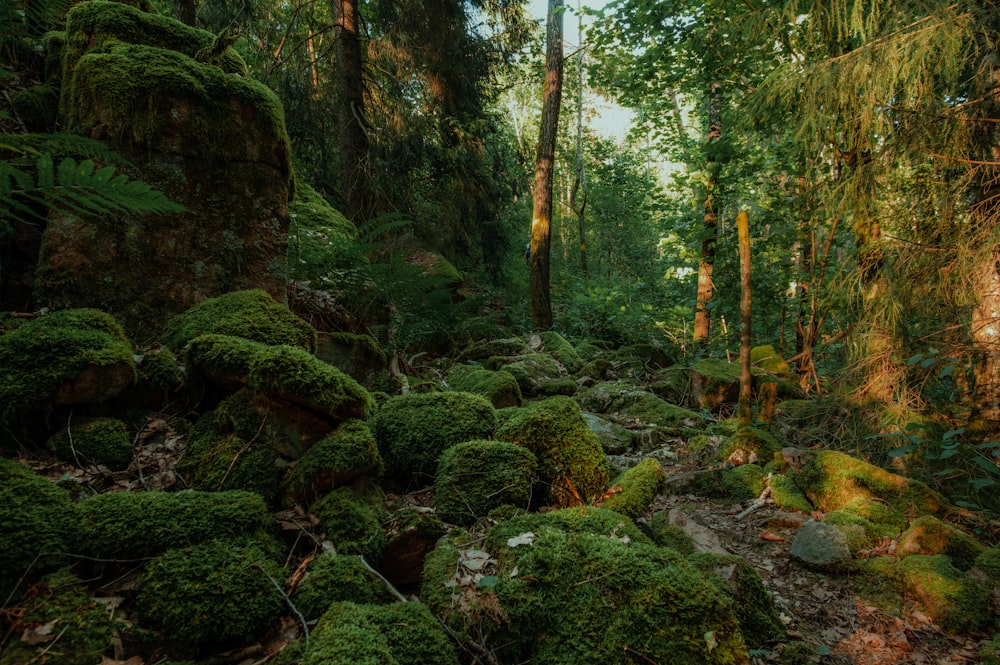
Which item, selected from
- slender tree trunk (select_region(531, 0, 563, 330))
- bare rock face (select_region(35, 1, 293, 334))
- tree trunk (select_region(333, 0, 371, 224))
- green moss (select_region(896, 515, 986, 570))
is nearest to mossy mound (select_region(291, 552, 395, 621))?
bare rock face (select_region(35, 1, 293, 334))

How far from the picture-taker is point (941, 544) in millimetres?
3223

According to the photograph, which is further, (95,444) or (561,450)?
(561,450)

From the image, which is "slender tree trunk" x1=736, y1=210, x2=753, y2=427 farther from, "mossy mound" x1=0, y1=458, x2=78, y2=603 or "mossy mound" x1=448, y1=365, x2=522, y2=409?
"mossy mound" x1=0, y1=458, x2=78, y2=603

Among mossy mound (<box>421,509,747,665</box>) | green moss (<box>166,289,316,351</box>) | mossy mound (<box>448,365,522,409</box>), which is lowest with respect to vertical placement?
mossy mound (<box>421,509,747,665</box>)

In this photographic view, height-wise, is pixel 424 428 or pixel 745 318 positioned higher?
pixel 745 318

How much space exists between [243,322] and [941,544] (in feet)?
16.5

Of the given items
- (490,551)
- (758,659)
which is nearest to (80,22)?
(490,551)

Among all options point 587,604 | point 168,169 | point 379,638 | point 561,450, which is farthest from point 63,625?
point 168,169

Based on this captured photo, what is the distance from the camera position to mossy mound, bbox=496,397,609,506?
11.4ft

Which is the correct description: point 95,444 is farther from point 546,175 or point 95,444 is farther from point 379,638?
point 546,175

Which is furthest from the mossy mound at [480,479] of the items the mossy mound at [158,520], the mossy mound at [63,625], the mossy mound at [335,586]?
the mossy mound at [63,625]

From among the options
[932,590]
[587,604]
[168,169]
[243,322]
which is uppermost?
[168,169]

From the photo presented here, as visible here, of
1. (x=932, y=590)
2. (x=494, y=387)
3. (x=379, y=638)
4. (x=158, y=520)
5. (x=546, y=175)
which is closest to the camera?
(x=379, y=638)

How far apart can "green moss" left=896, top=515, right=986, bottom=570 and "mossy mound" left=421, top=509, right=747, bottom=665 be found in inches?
79.1
